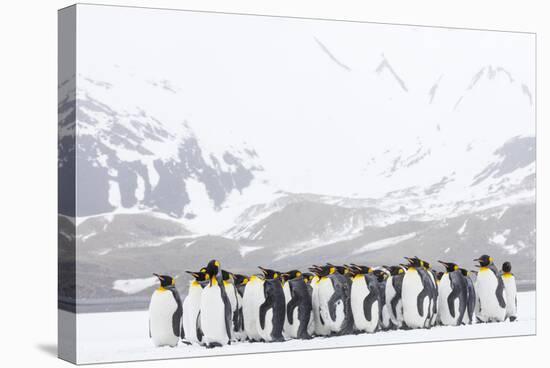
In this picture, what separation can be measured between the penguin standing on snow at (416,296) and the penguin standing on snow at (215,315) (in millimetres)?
1571

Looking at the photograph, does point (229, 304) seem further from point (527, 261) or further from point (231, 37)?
point (527, 261)

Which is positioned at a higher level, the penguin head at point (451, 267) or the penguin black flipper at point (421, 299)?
the penguin head at point (451, 267)

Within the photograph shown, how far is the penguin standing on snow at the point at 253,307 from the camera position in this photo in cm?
919

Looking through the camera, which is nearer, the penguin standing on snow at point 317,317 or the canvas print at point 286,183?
the canvas print at point 286,183

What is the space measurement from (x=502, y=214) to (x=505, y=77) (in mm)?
1209

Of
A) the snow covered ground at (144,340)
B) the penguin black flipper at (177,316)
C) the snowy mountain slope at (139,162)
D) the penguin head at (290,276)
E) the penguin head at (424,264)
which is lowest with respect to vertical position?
the snow covered ground at (144,340)

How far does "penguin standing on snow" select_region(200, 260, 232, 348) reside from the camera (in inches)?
350

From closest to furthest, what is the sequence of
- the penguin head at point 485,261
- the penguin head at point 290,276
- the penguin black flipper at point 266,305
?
the penguin black flipper at point 266,305 < the penguin head at point 290,276 < the penguin head at point 485,261

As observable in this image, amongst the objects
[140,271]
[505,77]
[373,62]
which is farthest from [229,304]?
[505,77]

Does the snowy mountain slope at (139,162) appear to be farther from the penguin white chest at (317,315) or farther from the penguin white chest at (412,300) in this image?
the penguin white chest at (412,300)

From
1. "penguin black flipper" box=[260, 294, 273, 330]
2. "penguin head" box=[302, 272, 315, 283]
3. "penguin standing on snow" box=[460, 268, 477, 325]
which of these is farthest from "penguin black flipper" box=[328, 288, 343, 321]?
"penguin standing on snow" box=[460, 268, 477, 325]

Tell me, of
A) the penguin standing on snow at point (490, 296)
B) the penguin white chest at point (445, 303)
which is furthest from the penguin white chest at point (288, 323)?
the penguin standing on snow at point (490, 296)

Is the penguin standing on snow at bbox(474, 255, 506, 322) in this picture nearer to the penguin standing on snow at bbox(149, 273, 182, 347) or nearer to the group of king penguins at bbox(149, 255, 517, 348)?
the group of king penguins at bbox(149, 255, 517, 348)

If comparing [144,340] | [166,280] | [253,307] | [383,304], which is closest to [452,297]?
[383,304]
